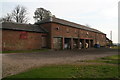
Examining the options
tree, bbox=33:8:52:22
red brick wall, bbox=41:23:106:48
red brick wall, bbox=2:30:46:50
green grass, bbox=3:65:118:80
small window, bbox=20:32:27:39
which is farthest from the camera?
tree, bbox=33:8:52:22

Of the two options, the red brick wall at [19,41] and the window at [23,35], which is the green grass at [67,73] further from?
the window at [23,35]

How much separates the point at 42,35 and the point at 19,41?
250 inches

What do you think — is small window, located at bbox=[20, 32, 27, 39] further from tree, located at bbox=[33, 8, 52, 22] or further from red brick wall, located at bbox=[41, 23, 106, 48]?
tree, located at bbox=[33, 8, 52, 22]

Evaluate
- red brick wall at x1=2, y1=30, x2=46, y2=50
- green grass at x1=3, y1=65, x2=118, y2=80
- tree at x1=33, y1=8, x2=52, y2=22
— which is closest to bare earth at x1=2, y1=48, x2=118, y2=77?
green grass at x1=3, y1=65, x2=118, y2=80

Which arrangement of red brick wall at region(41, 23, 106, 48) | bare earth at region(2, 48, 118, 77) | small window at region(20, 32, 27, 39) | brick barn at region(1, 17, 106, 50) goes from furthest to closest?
red brick wall at region(41, 23, 106, 48) → small window at region(20, 32, 27, 39) → brick barn at region(1, 17, 106, 50) → bare earth at region(2, 48, 118, 77)

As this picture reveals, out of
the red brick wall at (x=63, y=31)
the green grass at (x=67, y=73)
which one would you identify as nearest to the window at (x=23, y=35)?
the red brick wall at (x=63, y=31)

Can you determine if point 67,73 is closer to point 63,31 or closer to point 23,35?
point 23,35

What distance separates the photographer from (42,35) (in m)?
29.3

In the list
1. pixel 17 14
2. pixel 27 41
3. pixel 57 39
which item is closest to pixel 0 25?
pixel 27 41

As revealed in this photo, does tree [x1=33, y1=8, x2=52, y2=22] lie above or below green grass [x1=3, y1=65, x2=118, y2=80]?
above

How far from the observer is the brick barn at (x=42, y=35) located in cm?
2347

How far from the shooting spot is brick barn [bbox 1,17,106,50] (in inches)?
924

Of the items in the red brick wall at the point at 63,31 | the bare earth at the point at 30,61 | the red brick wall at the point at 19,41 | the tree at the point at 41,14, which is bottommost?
the bare earth at the point at 30,61

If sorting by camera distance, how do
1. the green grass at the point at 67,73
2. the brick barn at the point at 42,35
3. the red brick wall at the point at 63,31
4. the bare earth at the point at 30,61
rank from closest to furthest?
the green grass at the point at 67,73, the bare earth at the point at 30,61, the brick barn at the point at 42,35, the red brick wall at the point at 63,31
